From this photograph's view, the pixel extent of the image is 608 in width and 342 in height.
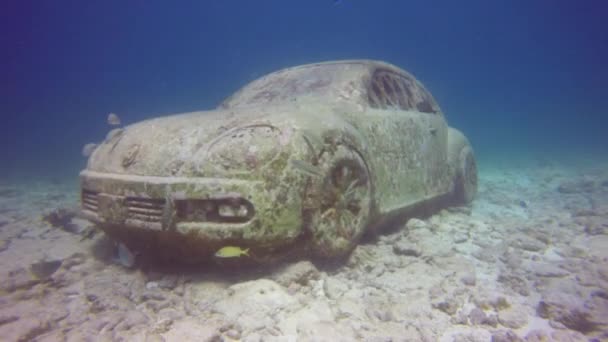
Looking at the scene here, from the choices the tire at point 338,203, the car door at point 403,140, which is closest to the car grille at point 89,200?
the tire at point 338,203

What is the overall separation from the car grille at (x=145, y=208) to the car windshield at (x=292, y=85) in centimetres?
187

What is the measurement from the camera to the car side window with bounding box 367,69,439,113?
4.20 meters

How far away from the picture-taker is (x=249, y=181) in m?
2.43

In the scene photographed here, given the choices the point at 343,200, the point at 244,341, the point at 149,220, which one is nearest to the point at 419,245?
the point at 343,200

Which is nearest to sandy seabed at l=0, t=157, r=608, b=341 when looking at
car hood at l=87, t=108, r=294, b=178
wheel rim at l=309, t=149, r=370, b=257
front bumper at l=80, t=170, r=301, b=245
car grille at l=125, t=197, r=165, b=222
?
wheel rim at l=309, t=149, r=370, b=257

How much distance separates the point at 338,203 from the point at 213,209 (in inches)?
38.1

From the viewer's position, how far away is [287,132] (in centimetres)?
264

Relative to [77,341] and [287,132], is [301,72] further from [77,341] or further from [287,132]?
[77,341]

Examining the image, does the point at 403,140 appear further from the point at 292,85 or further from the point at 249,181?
the point at 249,181

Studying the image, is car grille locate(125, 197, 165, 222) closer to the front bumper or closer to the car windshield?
the front bumper

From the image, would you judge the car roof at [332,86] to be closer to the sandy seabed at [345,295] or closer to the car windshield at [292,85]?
the car windshield at [292,85]

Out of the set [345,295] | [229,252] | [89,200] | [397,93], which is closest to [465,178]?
[397,93]

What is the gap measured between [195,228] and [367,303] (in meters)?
1.28

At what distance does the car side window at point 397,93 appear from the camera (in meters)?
4.20
